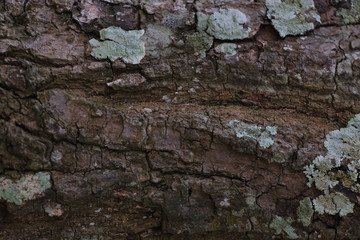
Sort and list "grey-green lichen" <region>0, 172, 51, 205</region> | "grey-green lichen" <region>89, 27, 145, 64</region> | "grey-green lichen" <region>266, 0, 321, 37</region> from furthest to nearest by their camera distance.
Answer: "grey-green lichen" <region>266, 0, 321, 37</region>
"grey-green lichen" <region>89, 27, 145, 64</region>
"grey-green lichen" <region>0, 172, 51, 205</region>

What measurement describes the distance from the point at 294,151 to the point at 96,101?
105 centimetres

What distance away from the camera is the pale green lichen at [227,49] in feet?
5.77

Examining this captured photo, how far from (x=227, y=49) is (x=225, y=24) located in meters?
0.13

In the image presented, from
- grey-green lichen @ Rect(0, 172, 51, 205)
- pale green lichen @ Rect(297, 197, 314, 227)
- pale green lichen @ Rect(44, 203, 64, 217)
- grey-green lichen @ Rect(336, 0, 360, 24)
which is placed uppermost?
grey-green lichen @ Rect(336, 0, 360, 24)

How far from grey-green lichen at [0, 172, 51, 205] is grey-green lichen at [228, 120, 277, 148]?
96cm

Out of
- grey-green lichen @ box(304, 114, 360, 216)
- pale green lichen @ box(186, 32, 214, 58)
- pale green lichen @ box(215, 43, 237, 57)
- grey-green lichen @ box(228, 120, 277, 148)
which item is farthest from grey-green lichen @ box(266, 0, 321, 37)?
grey-green lichen @ box(304, 114, 360, 216)

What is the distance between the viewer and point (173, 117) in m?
1.70

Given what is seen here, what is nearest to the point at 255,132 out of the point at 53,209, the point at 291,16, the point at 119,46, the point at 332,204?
the point at 332,204

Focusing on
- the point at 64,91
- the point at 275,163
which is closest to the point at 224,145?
the point at 275,163

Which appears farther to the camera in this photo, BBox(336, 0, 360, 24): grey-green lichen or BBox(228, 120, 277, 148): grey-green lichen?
BBox(336, 0, 360, 24): grey-green lichen

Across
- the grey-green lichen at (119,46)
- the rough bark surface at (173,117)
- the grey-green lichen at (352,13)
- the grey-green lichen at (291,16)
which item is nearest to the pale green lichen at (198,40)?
the rough bark surface at (173,117)

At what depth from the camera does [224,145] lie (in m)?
1.70

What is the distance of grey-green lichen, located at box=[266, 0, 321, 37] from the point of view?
5.87 feet

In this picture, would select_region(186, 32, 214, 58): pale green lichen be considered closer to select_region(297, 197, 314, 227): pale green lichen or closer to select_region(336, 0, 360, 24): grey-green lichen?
select_region(336, 0, 360, 24): grey-green lichen
